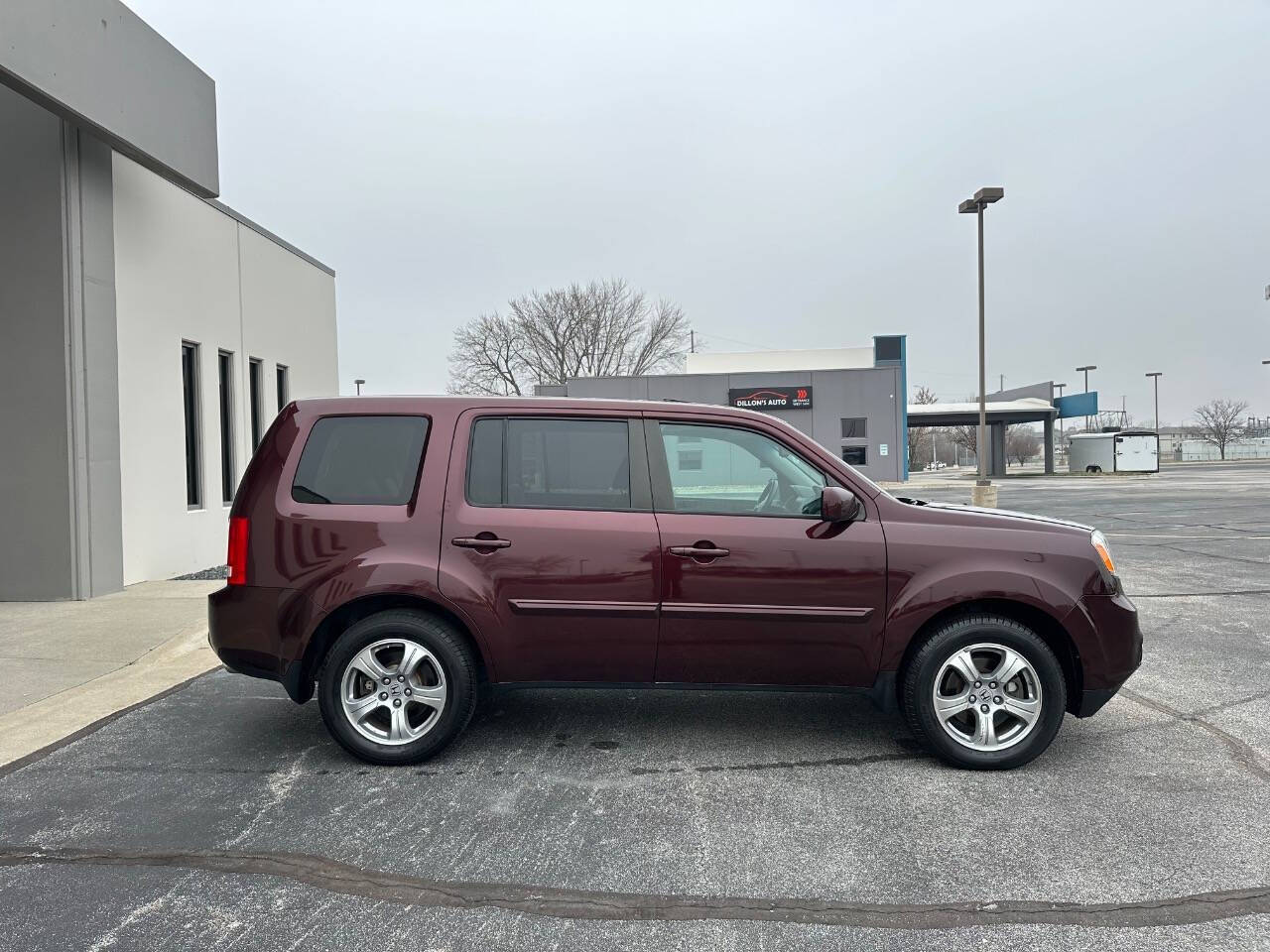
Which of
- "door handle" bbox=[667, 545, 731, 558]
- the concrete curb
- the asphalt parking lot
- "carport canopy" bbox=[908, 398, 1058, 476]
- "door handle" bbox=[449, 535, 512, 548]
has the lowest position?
the asphalt parking lot

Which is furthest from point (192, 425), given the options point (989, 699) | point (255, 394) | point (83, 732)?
point (989, 699)

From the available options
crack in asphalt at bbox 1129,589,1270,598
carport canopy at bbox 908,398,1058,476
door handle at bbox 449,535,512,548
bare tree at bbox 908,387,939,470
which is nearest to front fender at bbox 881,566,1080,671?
door handle at bbox 449,535,512,548

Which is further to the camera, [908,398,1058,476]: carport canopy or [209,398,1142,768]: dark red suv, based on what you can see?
[908,398,1058,476]: carport canopy

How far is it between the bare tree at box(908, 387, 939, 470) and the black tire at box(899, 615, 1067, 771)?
308ft

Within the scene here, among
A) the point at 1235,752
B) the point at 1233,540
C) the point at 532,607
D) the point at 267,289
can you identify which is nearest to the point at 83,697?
the point at 532,607

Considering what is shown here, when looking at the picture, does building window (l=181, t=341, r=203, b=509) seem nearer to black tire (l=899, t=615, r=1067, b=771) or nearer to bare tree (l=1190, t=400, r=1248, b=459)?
black tire (l=899, t=615, r=1067, b=771)

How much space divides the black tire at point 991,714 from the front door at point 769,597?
0.85 feet

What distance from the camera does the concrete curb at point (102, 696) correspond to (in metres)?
5.06

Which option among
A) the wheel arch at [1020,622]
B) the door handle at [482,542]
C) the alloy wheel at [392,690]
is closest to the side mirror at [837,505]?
the wheel arch at [1020,622]

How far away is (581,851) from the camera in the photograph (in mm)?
3471

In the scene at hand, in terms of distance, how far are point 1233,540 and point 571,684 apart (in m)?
14.0

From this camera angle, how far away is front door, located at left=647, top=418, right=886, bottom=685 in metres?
4.33

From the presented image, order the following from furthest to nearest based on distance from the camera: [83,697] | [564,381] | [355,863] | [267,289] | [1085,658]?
1. [564,381]
2. [267,289]
3. [83,697]
4. [1085,658]
5. [355,863]

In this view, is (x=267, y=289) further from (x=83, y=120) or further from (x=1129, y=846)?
(x=1129, y=846)
